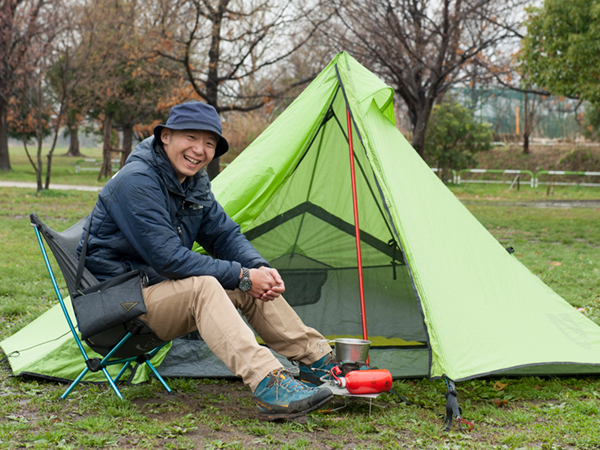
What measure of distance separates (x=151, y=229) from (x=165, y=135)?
517 mm

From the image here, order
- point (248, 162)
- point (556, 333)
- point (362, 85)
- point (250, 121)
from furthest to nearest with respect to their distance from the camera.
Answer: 1. point (250, 121)
2. point (248, 162)
3. point (362, 85)
4. point (556, 333)

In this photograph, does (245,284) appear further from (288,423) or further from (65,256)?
(65,256)

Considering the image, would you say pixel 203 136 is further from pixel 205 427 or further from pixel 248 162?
pixel 205 427

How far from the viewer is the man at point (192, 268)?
2.59 meters

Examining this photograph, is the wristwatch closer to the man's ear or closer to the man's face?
the man's face

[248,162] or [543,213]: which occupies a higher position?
[248,162]

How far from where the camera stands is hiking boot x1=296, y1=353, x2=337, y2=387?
2906 millimetres

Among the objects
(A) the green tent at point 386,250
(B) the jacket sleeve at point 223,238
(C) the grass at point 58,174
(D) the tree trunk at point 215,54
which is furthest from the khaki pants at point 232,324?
(C) the grass at point 58,174

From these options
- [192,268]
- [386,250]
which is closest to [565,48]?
[386,250]

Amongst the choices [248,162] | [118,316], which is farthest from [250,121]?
[118,316]

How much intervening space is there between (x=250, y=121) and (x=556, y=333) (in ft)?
65.9

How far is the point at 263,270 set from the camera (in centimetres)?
289

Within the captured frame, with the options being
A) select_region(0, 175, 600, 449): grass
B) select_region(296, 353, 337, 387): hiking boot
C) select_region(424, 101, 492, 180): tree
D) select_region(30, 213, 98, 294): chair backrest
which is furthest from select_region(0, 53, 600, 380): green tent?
select_region(424, 101, 492, 180): tree

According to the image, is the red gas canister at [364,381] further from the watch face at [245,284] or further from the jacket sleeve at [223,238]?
the jacket sleeve at [223,238]
